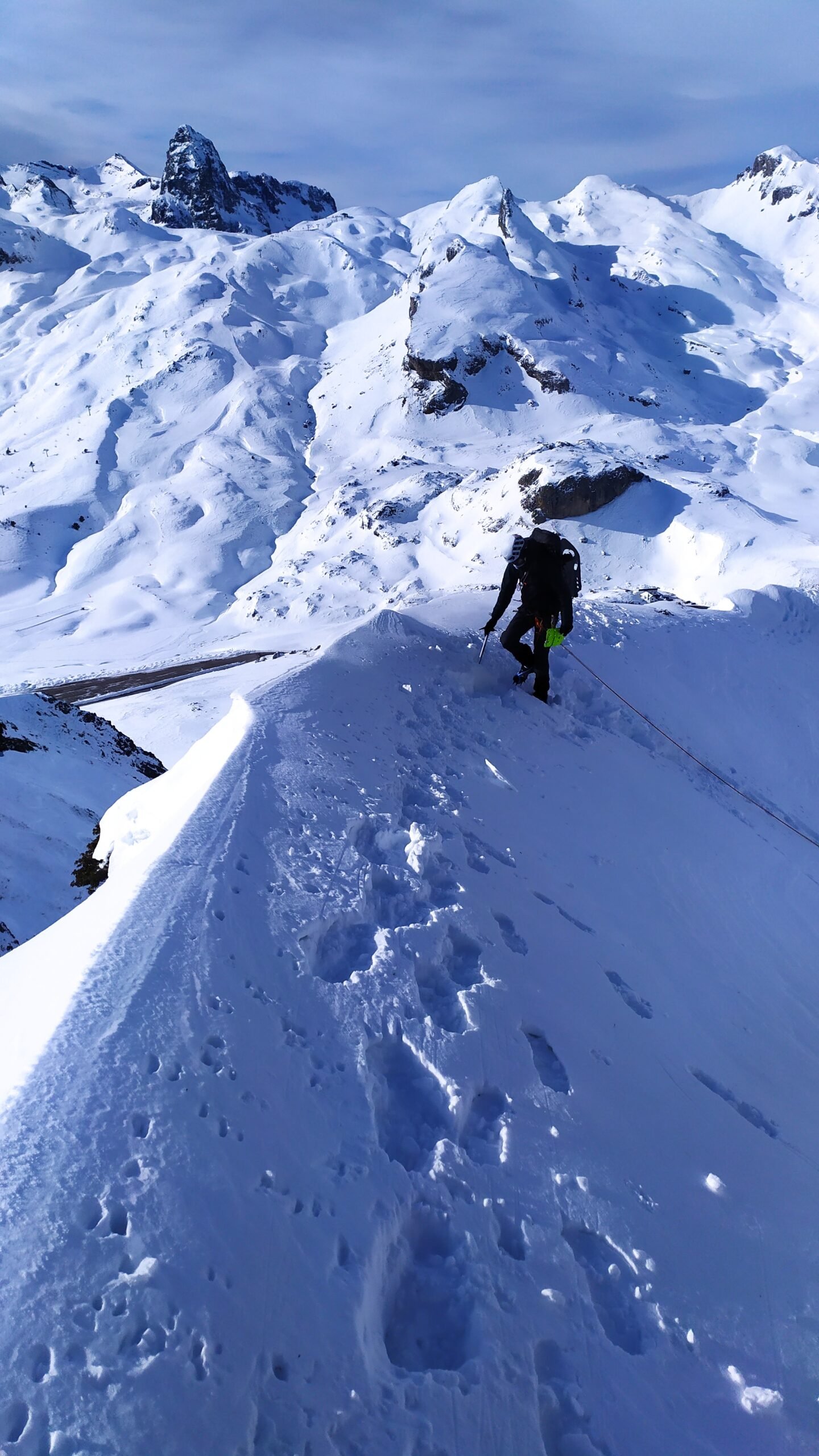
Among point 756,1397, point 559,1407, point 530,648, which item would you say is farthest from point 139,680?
point 756,1397

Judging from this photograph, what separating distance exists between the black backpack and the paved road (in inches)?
863

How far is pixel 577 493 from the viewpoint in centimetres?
4525

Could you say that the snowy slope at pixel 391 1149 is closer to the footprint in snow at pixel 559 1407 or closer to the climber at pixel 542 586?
the footprint in snow at pixel 559 1407

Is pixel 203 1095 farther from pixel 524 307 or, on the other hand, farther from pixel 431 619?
pixel 524 307

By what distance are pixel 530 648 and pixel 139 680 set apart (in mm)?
27000

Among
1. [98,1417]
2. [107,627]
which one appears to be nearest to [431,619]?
[98,1417]

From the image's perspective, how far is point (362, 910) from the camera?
4879 millimetres

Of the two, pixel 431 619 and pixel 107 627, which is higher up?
pixel 431 619

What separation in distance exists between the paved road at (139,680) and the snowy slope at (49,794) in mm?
15383

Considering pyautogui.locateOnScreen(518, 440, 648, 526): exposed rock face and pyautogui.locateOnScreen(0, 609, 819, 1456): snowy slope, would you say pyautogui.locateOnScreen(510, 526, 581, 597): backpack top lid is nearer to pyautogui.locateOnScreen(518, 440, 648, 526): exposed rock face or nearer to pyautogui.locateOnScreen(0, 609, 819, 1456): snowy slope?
pyautogui.locateOnScreen(0, 609, 819, 1456): snowy slope

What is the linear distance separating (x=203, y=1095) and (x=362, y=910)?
1.77 m

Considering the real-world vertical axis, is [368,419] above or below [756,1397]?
above

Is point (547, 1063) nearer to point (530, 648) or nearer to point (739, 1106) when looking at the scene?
point (739, 1106)

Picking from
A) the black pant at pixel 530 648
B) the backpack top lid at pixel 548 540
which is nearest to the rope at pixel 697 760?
the black pant at pixel 530 648
